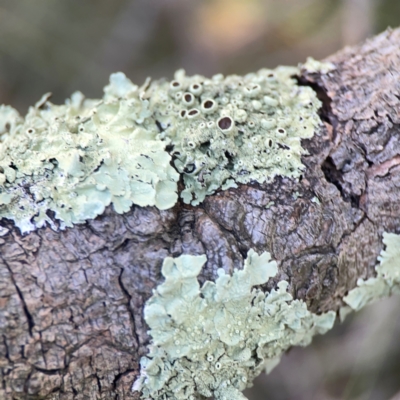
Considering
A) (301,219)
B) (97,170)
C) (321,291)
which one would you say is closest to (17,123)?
(97,170)

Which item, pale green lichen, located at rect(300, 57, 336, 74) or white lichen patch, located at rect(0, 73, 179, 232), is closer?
white lichen patch, located at rect(0, 73, 179, 232)

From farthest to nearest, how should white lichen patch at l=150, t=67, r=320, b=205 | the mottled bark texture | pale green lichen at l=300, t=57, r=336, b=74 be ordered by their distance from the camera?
pale green lichen at l=300, t=57, r=336, b=74
white lichen patch at l=150, t=67, r=320, b=205
the mottled bark texture

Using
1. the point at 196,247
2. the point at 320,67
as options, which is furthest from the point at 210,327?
the point at 320,67

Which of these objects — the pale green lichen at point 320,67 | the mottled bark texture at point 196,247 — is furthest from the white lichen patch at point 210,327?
the pale green lichen at point 320,67

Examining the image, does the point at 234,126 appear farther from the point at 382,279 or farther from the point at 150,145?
the point at 382,279

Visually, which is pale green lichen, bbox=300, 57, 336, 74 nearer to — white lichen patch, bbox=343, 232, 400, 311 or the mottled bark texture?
the mottled bark texture

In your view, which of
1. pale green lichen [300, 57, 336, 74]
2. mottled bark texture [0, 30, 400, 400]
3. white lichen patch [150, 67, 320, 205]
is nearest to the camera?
mottled bark texture [0, 30, 400, 400]

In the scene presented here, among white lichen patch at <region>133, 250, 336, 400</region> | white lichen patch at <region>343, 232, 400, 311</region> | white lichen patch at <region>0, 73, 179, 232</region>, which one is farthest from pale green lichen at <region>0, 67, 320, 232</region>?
white lichen patch at <region>343, 232, 400, 311</region>
